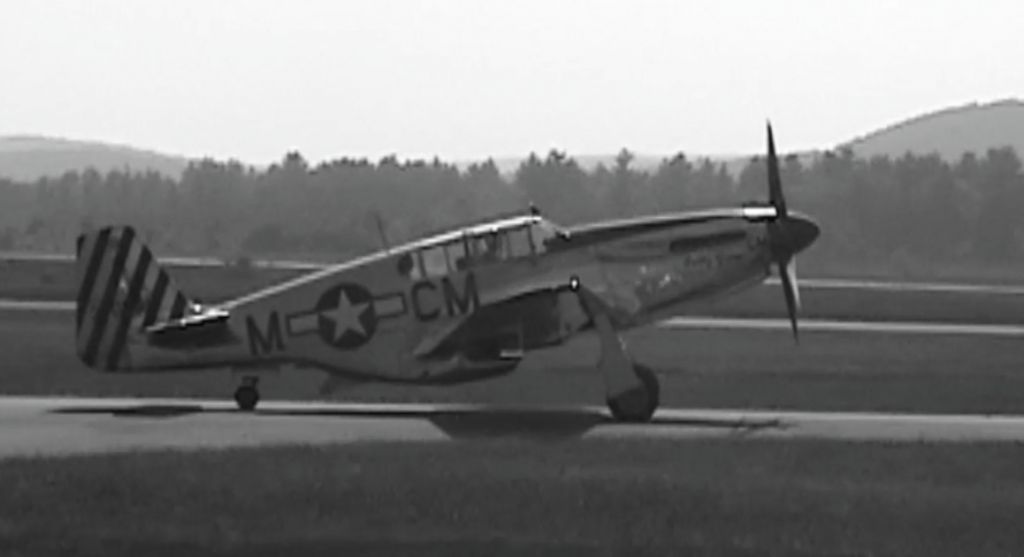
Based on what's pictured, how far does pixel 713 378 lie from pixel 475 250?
9.05 metres

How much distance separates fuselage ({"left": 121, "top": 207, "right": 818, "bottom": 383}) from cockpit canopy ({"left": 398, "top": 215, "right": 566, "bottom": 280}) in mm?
15

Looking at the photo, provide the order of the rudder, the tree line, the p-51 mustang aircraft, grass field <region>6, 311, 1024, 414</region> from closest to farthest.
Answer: the p-51 mustang aircraft < the rudder < grass field <region>6, 311, 1024, 414</region> < the tree line

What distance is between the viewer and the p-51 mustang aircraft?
25516 mm

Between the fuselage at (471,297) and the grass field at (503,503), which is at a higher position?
the fuselage at (471,297)

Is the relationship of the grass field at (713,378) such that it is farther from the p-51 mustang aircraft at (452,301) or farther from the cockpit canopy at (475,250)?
the cockpit canopy at (475,250)

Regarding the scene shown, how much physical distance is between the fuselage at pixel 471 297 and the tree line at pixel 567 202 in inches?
2676

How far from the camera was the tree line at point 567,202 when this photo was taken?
103 m

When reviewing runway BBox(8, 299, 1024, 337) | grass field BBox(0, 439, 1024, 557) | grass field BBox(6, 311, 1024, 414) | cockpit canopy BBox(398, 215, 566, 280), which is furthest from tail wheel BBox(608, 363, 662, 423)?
runway BBox(8, 299, 1024, 337)

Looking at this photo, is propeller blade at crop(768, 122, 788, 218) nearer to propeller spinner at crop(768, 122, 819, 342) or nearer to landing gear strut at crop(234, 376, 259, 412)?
propeller spinner at crop(768, 122, 819, 342)

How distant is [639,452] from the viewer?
2164 cm

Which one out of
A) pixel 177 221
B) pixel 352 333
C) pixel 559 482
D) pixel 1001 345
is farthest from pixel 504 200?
pixel 559 482

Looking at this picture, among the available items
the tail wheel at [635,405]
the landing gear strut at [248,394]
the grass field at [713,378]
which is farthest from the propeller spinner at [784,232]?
the landing gear strut at [248,394]

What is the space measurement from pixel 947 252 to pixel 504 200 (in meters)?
27.2

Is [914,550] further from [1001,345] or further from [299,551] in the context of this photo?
[1001,345]
